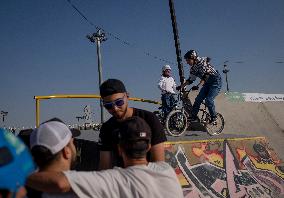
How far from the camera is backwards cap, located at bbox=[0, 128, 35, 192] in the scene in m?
1.13

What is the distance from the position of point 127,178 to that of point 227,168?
17.6 ft

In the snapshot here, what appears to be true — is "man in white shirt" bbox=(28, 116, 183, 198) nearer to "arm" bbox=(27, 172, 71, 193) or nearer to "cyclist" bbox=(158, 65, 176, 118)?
"arm" bbox=(27, 172, 71, 193)

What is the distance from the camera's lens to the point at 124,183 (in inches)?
79.7

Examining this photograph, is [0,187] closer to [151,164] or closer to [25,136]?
[151,164]

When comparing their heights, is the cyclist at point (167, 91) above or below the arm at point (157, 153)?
above

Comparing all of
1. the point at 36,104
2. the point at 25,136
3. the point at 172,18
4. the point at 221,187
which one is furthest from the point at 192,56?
the point at 172,18

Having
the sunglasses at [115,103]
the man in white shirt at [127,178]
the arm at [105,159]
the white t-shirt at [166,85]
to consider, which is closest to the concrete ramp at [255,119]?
the white t-shirt at [166,85]

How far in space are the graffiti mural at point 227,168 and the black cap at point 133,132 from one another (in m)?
4.13

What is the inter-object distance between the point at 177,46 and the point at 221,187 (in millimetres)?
8573

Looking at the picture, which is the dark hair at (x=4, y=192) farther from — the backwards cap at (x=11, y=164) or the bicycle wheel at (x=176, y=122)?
the bicycle wheel at (x=176, y=122)

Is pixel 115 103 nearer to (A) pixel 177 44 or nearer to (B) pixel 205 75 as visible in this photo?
(B) pixel 205 75

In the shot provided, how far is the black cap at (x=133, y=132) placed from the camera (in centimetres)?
212

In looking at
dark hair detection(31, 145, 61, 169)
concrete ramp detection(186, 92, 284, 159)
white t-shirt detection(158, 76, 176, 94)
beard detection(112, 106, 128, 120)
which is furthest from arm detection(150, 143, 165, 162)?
concrete ramp detection(186, 92, 284, 159)

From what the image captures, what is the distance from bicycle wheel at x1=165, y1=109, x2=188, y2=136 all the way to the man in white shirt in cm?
653
